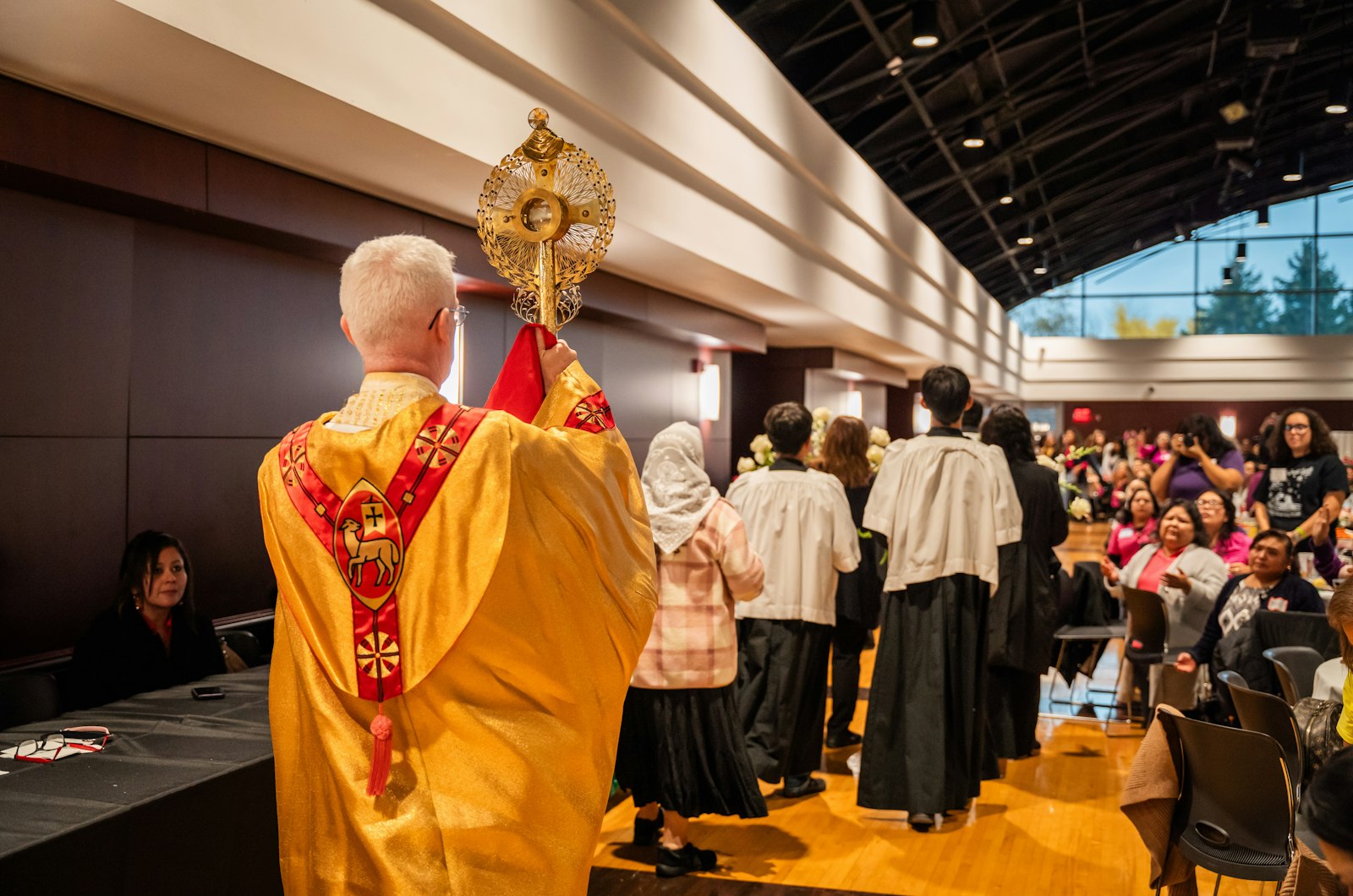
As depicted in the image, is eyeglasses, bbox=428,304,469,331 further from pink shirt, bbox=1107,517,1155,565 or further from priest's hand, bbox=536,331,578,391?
pink shirt, bbox=1107,517,1155,565

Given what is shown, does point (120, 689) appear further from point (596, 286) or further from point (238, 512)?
point (596, 286)

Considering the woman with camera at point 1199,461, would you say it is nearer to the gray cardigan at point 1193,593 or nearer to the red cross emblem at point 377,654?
the gray cardigan at point 1193,593

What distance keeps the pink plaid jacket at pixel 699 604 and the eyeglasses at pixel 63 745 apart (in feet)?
6.04

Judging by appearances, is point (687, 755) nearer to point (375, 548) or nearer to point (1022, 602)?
point (1022, 602)

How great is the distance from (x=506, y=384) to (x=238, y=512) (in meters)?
2.79

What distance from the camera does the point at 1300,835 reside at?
2713 mm

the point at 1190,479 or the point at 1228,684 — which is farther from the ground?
the point at 1190,479

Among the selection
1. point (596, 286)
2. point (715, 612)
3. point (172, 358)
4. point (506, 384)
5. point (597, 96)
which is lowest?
point (715, 612)

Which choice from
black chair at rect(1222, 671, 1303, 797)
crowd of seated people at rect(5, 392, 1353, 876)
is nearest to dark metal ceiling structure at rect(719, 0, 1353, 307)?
crowd of seated people at rect(5, 392, 1353, 876)

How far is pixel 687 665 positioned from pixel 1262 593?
7.89 ft

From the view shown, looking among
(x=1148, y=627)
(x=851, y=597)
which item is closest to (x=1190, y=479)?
(x=1148, y=627)

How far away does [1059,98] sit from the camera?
1265 centimetres

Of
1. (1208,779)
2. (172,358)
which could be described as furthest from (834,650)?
(172,358)

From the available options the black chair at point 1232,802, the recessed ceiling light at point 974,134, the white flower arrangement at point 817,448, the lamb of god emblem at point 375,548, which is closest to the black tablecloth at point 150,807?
the lamb of god emblem at point 375,548
